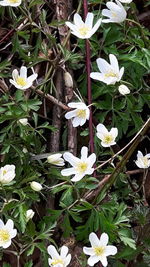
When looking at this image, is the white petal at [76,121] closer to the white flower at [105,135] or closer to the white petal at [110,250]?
the white flower at [105,135]

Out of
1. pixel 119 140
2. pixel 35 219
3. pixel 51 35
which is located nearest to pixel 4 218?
pixel 35 219

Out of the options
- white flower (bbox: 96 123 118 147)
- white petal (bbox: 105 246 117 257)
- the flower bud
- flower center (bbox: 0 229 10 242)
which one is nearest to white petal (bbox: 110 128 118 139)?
white flower (bbox: 96 123 118 147)

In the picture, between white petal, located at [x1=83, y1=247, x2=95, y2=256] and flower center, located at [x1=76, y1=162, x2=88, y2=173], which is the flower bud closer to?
flower center, located at [x1=76, y1=162, x2=88, y2=173]

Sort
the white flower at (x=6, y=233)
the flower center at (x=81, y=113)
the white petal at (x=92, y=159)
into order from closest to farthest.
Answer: the white flower at (x=6, y=233)
the white petal at (x=92, y=159)
the flower center at (x=81, y=113)

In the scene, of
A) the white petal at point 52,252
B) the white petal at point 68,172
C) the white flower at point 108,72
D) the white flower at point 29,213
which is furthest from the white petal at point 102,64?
the white petal at point 52,252

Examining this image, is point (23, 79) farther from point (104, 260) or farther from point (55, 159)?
point (104, 260)

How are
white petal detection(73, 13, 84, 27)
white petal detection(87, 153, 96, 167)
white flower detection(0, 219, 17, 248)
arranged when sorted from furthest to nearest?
white petal detection(73, 13, 84, 27)
white petal detection(87, 153, 96, 167)
white flower detection(0, 219, 17, 248)

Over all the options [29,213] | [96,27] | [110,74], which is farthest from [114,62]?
[29,213]
